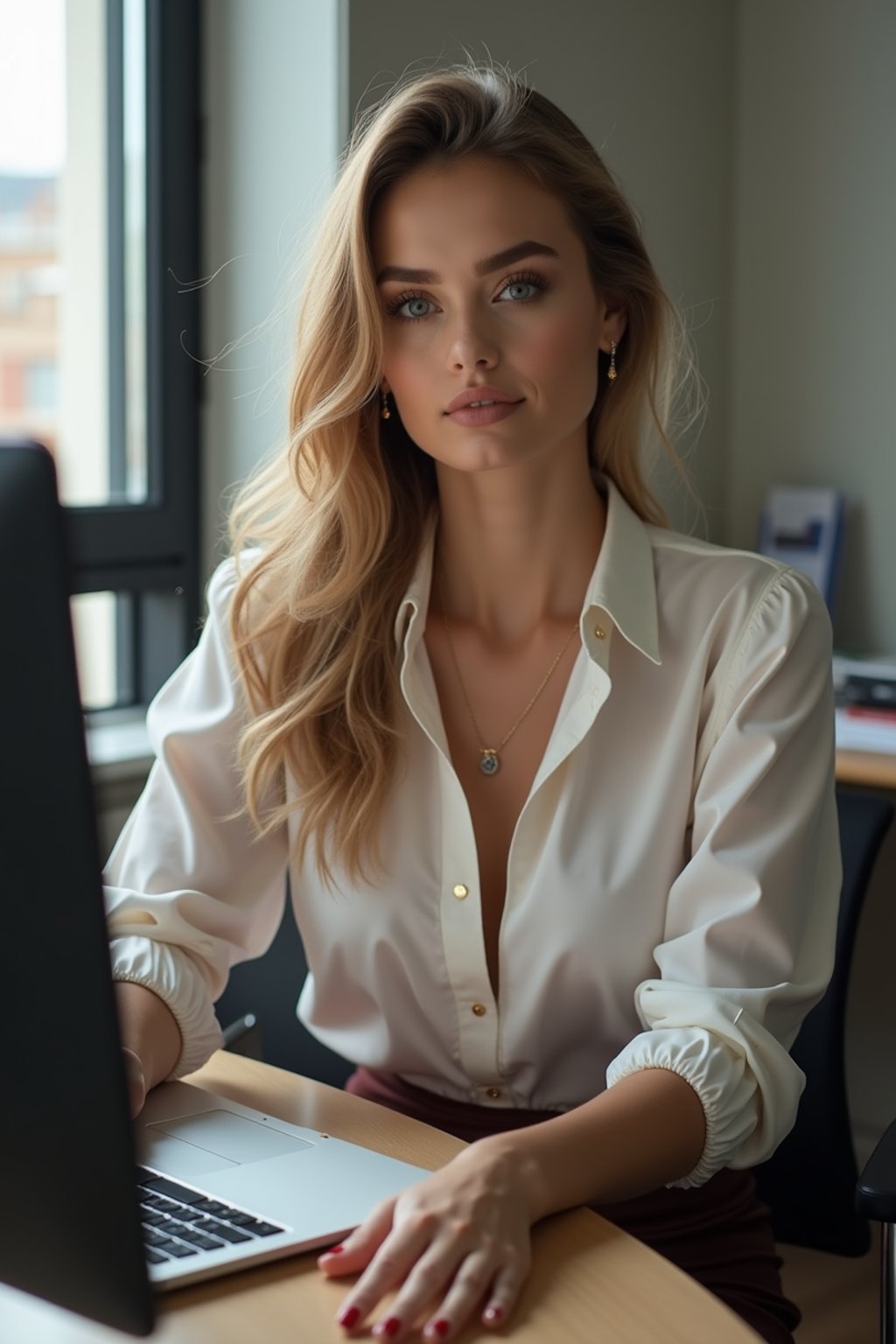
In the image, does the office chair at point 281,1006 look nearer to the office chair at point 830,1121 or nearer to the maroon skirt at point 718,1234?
the maroon skirt at point 718,1234

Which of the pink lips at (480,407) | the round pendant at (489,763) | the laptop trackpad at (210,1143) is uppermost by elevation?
the pink lips at (480,407)

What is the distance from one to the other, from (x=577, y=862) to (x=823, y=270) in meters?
1.81

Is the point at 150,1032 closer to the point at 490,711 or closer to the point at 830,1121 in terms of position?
the point at 490,711

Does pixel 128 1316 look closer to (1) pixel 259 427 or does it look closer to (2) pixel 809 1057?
(2) pixel 809 1057

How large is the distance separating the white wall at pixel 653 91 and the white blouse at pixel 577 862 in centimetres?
116

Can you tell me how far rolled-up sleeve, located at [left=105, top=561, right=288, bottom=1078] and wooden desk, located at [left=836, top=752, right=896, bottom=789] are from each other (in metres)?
0.85

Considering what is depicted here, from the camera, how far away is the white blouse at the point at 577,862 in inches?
51.3

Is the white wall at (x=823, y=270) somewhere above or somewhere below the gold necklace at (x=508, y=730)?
above

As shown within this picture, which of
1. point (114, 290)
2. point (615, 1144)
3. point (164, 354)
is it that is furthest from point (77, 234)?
point (615, 1144)

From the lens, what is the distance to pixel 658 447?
2598 millimetres

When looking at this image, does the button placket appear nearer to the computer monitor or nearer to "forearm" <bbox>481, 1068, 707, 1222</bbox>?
"forearm" <bbox>481, 1068, 707, 1222</bbox>

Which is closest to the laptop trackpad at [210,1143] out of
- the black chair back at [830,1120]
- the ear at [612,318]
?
the black chair back at [830,1120]

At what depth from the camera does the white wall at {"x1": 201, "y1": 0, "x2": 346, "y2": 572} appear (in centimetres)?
228

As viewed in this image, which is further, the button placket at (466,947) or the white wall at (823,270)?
the white wall at (823,270)
